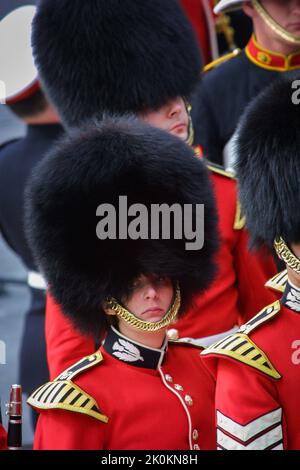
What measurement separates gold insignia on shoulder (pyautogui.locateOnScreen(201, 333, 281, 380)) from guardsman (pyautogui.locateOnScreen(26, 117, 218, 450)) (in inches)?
5.2

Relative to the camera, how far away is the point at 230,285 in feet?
12.1

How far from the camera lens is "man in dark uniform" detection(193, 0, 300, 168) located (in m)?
4.25

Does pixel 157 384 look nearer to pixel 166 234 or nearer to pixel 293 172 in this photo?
pixel 166 234

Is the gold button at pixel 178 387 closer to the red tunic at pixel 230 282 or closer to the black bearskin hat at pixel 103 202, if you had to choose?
the black bearskin hat at pixel 103 202

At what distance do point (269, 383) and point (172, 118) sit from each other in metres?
1.00

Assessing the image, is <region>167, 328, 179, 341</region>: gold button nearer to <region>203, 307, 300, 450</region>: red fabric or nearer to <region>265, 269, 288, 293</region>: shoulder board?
<region>265, 269, 288, 293</region>: shoulder board

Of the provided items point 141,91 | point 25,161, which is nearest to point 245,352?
point 141,91

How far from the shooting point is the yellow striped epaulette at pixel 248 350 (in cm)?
293

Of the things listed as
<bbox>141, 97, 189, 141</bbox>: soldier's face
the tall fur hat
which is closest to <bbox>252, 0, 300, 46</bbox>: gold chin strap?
the tall fur hat

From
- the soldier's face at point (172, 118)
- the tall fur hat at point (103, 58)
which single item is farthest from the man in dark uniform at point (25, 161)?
the soldier's face at point (172, 118)

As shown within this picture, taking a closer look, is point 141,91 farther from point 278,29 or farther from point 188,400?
point 188,400

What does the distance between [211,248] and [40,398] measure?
1.93 ft
